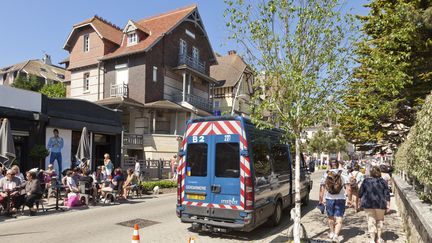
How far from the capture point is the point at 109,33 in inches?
1291

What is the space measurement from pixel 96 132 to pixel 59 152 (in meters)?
3.30

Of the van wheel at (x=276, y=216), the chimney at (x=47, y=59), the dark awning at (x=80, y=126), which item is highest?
the chimney at (x=47, y=59)

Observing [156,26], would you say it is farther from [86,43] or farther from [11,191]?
[11,191]

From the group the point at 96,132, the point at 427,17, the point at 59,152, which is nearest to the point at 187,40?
the point at 96,132

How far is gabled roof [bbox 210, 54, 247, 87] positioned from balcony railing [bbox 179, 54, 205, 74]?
272 inches

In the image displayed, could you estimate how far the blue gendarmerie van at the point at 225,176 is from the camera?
8000mm

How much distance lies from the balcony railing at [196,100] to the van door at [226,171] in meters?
24.8

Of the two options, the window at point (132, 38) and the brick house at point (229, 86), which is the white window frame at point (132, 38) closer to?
the window at point (132, 38)

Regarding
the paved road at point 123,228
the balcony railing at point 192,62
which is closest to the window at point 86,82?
the balcony railing at point 192,62

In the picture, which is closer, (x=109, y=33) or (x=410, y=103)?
(x=410, y=103)

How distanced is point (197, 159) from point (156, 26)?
2725 centimetres

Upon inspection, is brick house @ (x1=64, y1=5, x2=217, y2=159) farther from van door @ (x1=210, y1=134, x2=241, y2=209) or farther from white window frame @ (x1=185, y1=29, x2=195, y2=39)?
van door @ (x1=210, y1=134, x2=241, y2=209)

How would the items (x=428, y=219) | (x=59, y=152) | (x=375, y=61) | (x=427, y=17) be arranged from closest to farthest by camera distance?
1. (x=428, y=219)
2. (x=375, y=61)
3. (x=427, y=17)
4. (x=59, y=152)

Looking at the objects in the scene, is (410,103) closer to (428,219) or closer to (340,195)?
(340,195)
